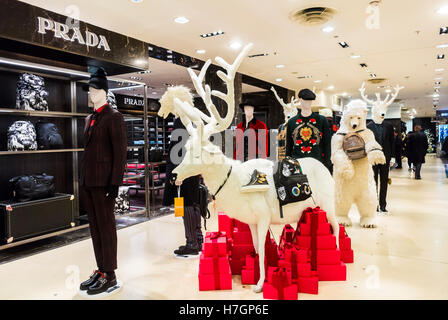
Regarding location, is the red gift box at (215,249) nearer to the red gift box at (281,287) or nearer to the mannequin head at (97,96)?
the red gift box at (281,287)

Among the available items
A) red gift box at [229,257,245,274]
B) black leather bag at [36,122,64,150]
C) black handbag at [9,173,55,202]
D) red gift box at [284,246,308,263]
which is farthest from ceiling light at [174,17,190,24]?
red gift box at [284,246,308,263]

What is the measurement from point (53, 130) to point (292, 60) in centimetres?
536

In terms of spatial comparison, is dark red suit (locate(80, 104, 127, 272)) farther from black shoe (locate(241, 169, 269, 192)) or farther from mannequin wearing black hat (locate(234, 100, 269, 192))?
mannequin wearing black hat (locate(234, 100, 269, 192))

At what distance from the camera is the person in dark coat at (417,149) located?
32.3ft

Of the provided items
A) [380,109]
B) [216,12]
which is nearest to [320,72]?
[380,109]

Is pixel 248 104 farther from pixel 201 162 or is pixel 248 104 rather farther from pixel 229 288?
pixel 229 288

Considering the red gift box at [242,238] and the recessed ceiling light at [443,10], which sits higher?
Result: the recessed ceiling light at [443,10]

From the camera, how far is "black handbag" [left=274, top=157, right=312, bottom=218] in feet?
8.38

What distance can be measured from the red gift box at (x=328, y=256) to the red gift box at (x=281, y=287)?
0.50 m

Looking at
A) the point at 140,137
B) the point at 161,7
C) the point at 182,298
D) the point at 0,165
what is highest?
the point at 161,7

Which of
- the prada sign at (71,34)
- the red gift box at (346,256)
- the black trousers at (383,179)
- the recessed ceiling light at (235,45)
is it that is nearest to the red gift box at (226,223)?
the red gift box at (346,256)

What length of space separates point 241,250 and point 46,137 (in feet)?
9.26

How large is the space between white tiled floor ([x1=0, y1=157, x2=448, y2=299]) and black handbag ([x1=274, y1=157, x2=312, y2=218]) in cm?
74
